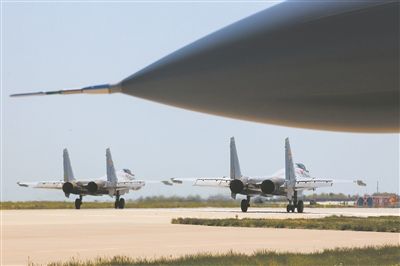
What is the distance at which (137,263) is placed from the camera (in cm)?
1144

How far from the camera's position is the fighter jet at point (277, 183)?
40.6m

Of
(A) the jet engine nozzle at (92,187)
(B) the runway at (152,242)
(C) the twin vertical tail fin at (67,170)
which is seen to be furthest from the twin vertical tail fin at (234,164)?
(B) the runway at (152,242)

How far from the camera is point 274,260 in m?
11.7

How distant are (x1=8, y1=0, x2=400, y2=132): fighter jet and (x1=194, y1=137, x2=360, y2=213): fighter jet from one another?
120 ft

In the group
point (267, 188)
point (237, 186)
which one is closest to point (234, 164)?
point (237, 186)

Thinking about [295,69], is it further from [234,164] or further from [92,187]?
[92,187]

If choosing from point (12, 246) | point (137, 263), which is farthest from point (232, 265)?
point (12, 246)

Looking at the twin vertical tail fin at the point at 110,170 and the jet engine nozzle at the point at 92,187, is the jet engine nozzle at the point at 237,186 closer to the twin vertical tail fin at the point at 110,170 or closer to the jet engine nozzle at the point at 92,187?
the jet engine nozzle at the point at 92,187

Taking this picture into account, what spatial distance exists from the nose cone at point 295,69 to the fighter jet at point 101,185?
4672 centimetres

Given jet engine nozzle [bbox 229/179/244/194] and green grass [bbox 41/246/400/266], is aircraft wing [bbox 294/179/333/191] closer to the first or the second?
jet engine nozzle [bbox 229/179/244/194]

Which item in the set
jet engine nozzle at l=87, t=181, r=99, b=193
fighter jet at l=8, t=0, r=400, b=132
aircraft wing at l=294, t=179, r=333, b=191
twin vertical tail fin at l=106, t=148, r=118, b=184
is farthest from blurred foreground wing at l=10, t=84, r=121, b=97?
twin vertical tail fin at l=106, t=148, r=118, b=184

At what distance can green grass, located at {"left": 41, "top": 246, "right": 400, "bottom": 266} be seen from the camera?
37.3ft

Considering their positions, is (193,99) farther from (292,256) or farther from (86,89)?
(292,256)

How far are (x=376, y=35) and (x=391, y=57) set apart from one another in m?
0.14
